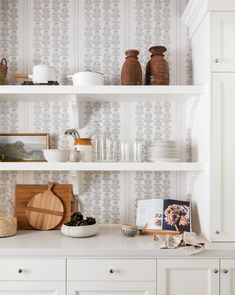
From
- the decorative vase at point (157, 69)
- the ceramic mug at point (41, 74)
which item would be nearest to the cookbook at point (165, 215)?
the decorative vase at point (157, 69)

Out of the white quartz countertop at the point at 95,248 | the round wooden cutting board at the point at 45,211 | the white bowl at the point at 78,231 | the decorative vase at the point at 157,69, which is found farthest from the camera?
the round wooden cutting board at the point at 45,211

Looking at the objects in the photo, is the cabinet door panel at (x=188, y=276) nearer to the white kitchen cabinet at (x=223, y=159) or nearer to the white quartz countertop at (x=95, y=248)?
the white quartz countertop at (x=95, y=248)

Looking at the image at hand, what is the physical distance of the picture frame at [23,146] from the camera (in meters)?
2.51

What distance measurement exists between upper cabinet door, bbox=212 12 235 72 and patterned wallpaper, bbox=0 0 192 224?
0.48 meters

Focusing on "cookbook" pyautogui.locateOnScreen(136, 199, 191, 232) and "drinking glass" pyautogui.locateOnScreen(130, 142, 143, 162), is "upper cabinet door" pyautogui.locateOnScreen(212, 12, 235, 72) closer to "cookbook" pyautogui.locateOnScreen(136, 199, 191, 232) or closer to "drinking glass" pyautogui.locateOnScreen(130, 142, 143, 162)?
"drinking glass" pyautogui.locateOnScreen(130, 142, 143, 162)

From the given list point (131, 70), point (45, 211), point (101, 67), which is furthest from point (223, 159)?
point (45, 211)

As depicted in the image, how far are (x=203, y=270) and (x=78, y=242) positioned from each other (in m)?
0.73

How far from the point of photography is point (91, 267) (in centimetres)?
201

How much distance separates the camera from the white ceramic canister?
229 centimetres

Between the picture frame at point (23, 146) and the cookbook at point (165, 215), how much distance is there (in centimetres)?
79

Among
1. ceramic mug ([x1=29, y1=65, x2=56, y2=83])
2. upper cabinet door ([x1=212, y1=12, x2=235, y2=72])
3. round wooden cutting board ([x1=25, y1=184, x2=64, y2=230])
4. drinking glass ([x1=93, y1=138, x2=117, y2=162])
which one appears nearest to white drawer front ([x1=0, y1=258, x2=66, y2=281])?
round wooden cutting board ([x1=25, y1=184, x2=64, y2=230])

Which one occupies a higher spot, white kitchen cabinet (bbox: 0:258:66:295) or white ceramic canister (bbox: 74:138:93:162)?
white ceramic canister (bbox: 74:138:93:162)

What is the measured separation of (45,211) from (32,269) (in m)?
0.51

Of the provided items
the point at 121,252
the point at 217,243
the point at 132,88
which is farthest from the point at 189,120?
Result: the point at 121,252
